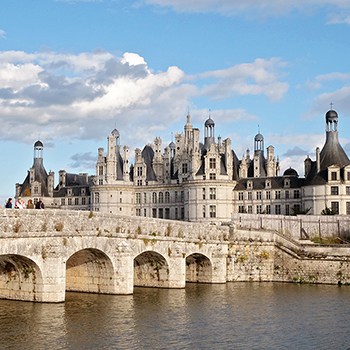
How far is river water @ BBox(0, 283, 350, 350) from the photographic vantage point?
27.5 meters

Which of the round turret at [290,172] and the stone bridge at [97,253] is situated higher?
the round turret at [290,172]

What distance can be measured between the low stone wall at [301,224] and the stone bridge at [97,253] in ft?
41.7

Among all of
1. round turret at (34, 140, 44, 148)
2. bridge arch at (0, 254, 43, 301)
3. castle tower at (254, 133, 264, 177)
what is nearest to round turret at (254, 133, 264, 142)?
castle tower at (254, 133, 264, 177)

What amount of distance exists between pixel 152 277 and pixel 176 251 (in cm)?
261

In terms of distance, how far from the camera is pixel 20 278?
3466 cm

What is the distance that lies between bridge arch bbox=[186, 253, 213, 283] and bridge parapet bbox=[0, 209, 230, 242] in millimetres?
1880

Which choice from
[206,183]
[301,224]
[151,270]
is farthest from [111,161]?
[151,270]

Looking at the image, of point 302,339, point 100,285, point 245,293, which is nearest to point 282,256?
point 245,293

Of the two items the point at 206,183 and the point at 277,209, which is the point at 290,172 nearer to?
the point at 277,209

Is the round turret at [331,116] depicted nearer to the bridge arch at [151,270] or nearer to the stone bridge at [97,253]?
the stone bridge at [97,253]

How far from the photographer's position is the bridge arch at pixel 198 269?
162 ft

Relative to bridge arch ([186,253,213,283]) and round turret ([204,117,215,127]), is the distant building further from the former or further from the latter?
bridge arch ([186,253,213,283])

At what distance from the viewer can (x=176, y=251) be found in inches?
1743

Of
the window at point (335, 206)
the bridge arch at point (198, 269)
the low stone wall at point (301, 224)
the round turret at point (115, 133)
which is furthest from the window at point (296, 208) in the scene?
the bridge arch at point (198, 269)
